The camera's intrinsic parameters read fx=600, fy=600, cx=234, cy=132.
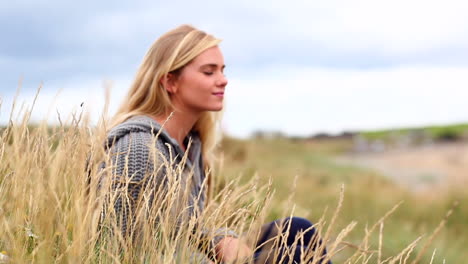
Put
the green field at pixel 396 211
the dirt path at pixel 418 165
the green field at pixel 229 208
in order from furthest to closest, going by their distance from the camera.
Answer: the dirt path at pixel 418 165 → the green field at pixel 396 211 → the green field at pixel 229 208

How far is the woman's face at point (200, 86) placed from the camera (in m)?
3.11

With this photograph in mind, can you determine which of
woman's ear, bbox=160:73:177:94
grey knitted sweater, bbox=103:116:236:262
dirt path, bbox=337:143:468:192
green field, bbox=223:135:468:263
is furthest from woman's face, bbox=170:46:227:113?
dirt path, bbox=337:143:468:192

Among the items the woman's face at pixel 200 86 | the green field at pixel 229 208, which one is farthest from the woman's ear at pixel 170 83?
the green field at pixel 229 208

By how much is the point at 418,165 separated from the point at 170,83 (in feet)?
86.5

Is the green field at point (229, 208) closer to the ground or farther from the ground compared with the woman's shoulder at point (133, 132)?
closer to the ground

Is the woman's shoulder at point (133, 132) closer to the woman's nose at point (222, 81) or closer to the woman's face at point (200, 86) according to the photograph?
the woman's face at point (200, 86)

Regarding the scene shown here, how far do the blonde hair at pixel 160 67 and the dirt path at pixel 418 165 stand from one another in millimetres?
14254

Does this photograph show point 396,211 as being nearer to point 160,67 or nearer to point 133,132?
point 160,67

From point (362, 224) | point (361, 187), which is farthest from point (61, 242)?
point (361, 187)

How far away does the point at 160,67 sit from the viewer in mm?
3189

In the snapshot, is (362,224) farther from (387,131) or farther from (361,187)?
(387,131)

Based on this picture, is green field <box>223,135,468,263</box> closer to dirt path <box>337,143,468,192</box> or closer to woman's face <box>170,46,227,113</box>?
woman's face <box>170,46,227,113</box>

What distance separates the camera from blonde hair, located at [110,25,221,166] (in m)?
3.15

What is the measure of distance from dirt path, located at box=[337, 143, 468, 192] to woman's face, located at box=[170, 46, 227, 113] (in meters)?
14.3
